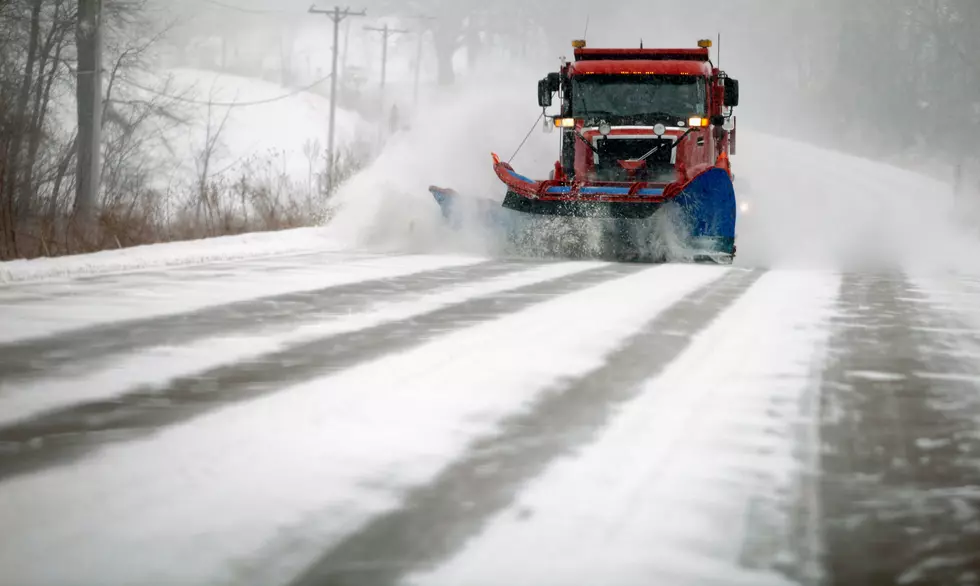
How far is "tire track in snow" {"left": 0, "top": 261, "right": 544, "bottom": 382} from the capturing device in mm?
5629

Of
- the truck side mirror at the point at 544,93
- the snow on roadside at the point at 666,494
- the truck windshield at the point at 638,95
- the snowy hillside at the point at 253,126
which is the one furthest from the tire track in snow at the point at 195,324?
the snowy hillside at the point at 253,126

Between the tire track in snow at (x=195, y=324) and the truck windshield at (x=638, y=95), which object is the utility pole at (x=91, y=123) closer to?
the truck windshield at (x=638, y=95)

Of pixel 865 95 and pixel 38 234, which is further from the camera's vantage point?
pixel 865 95

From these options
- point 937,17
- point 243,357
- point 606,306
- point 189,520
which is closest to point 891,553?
point 189,520

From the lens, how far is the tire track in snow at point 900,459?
295cm

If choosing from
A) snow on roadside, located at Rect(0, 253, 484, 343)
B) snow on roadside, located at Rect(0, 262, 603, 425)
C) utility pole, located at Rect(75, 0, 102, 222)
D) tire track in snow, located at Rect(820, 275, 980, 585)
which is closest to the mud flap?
snow on roadside, located at Rect(0, 253, 484, 343)

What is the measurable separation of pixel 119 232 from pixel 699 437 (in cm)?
1001

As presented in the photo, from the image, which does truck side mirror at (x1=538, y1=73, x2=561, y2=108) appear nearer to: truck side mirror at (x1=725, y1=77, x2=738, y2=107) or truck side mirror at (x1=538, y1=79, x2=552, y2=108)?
truck side mirror at (x1=538, y1=79, x2=552, y2=108)

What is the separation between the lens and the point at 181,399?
15.4 ft

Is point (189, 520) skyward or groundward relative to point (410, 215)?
groundward

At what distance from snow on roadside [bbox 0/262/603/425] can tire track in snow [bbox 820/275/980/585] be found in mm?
2720

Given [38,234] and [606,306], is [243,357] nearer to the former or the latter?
[606,306]

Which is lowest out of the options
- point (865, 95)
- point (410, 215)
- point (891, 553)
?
point (891, 553)

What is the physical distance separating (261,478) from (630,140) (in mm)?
10982
